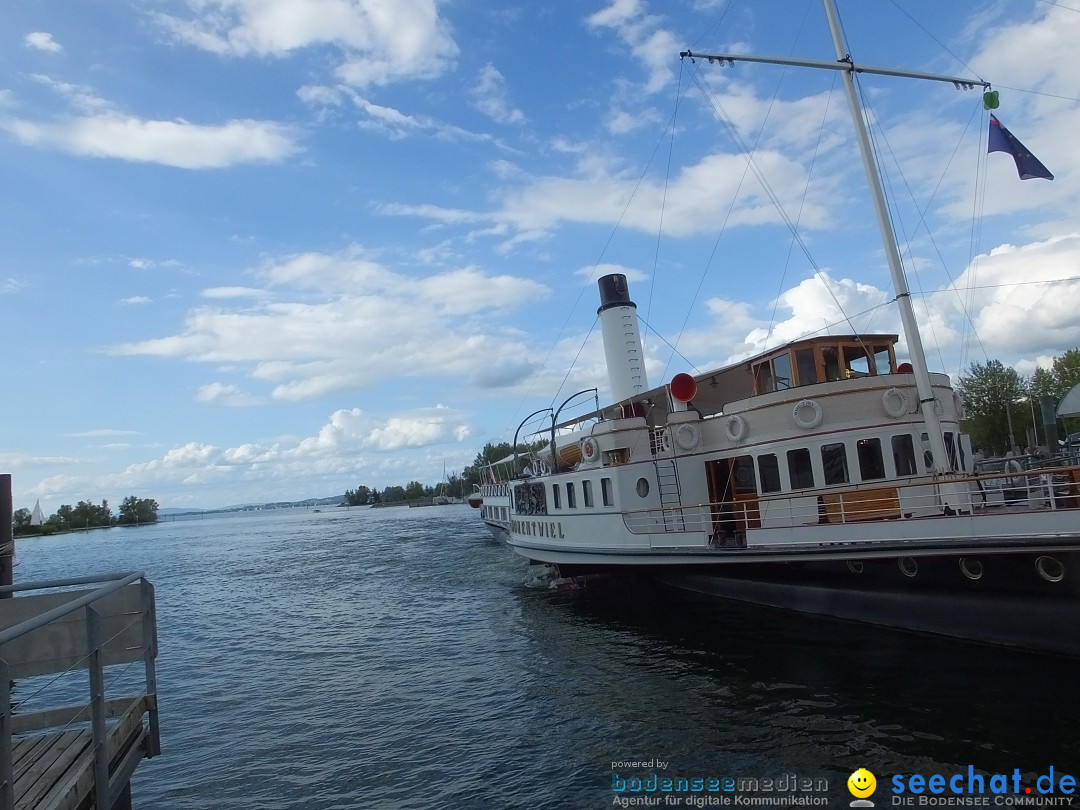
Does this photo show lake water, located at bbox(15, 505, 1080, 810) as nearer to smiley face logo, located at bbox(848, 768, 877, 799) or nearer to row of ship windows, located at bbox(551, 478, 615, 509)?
smiley face logo, located at bbox(848, 768, 877, 799)

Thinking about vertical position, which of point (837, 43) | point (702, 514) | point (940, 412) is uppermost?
point (837, 43)

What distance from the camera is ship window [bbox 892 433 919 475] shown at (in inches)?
608

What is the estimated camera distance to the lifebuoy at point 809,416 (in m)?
15.8

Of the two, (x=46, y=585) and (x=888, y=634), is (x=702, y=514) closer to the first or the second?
(x=888, y=634)

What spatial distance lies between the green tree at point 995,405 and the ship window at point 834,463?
143 feet

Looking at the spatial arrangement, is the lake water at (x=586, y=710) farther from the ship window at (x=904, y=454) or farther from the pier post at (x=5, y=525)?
the pier post at (x=5, y=525)

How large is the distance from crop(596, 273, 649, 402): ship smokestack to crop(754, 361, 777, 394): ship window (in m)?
8.56

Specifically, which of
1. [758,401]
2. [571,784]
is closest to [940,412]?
[758,401]

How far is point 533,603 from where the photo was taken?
2317 centimetres

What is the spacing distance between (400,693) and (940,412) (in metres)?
13.6

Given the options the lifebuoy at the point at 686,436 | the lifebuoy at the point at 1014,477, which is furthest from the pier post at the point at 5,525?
the lifebuoy at the point at 1014,477

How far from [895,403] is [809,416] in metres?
1.82

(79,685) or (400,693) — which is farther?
(79,685)

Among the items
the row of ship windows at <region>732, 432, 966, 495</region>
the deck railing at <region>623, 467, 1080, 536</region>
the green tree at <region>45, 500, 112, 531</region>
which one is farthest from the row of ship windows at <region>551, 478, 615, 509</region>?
the green tree at <region>45, 500, 112, 531</region>
